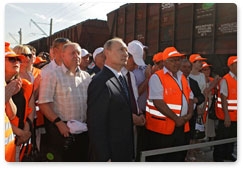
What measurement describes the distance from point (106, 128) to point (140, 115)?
54 cm

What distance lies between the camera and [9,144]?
1.60 metres

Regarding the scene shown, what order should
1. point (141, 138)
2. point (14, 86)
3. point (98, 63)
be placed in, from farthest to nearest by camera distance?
1. point (98, 63)
2. point (141, 138)
3. point (14, 86)

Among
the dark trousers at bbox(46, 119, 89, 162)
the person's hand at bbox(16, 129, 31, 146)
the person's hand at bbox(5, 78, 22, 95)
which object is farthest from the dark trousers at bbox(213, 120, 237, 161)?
the person's hand at bbox(5, 78, 22, 95)

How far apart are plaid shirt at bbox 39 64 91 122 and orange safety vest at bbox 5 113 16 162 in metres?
0.24

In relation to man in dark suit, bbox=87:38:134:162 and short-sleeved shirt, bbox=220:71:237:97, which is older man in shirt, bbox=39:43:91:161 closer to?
man in dark suit, bbox=87:38:134:162

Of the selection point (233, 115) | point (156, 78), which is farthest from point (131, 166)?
point (233, 115)

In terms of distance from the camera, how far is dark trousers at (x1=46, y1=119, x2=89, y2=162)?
1.74 metres

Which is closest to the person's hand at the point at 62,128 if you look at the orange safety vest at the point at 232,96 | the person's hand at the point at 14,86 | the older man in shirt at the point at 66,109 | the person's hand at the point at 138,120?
the older man in shirt at the point at 66,109

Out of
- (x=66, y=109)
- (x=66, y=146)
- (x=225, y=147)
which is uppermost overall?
(x=66, y=109)

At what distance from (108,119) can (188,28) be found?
6.61ft

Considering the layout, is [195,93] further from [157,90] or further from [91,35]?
[91,35]

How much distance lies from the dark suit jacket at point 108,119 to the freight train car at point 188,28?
4.10 ft

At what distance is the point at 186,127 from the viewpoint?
6.78 ft

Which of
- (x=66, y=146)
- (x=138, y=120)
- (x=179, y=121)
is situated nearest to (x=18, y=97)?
(x=66, y=146)
